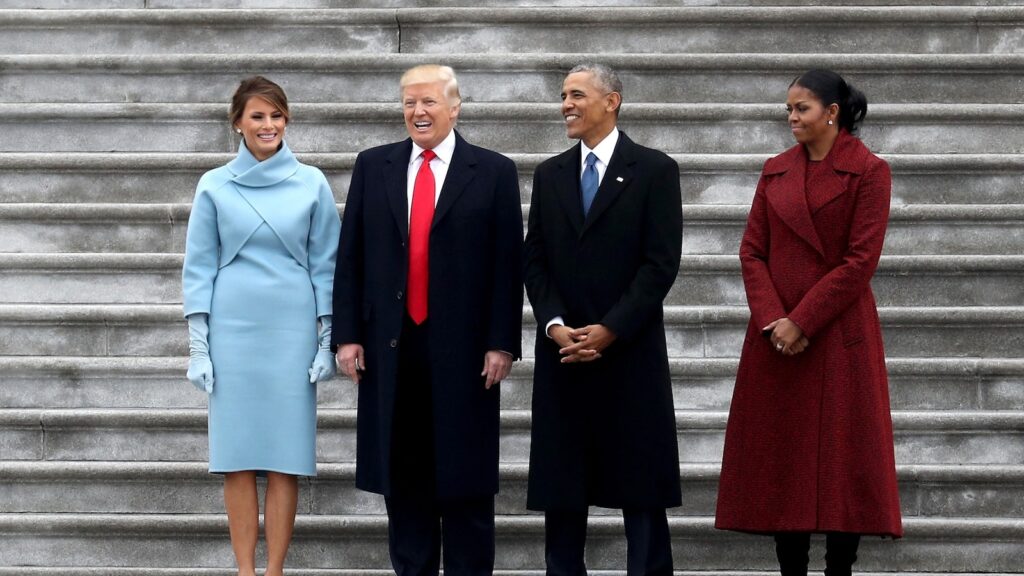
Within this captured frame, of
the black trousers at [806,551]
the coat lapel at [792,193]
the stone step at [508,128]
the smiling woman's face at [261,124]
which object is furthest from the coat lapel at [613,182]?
the stone step at [508,128]

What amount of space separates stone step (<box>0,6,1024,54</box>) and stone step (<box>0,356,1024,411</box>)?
5.86 feet

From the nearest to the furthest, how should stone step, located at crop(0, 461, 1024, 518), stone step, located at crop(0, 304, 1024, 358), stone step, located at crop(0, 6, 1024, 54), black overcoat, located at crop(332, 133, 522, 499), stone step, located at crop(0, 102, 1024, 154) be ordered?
black overcoat, located at crop(332, 133, 522, 499), stone step, located at crop(0, 461, 1024, 518), stone step, located at crop(0, 304, 1024, 358), stone step, located at crop(0, 102, 1024, 154), stone step, located at crop(0, 6, 1024, 54)

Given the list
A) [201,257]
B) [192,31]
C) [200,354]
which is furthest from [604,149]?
[192,31]

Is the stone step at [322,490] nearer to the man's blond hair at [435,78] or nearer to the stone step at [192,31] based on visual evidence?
the man's blond hair at [435,78]

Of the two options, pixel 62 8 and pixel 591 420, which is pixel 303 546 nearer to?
pixel 591 420

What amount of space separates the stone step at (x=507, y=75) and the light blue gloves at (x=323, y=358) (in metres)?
2.19

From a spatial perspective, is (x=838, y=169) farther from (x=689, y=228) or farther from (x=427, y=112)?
(x=689, y=228)

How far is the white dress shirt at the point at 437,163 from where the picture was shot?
5293mm

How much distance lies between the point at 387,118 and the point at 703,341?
1.76 metres

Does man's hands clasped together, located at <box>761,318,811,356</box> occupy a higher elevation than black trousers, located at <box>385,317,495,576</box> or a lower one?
higher

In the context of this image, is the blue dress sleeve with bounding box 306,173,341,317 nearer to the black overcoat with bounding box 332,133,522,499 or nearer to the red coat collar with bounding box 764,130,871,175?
the black overcoat with bounding box 332,133,522,499

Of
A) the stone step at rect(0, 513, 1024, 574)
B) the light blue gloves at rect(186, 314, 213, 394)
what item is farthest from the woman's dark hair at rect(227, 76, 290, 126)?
the stone step at rect(0, 513, 1024, 574)

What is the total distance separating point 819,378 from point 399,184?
1505mm

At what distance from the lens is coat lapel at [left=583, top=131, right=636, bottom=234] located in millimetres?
5191
